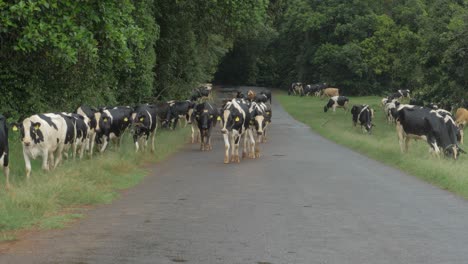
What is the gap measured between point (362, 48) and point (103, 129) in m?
52.0

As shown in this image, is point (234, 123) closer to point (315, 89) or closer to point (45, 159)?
point (45, 159)

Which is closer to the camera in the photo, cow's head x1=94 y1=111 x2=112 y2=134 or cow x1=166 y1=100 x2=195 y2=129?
cow's head x1=94 y1=111 x2=112 y2=134

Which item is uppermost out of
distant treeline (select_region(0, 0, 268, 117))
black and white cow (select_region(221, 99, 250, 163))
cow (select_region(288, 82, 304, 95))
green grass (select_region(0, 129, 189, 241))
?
distant treeline (select_region(0, 0, 268, 117))

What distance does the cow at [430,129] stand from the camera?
20.3m

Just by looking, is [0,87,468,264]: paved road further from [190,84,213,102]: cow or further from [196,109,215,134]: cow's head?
[190,84,213,102]: cow

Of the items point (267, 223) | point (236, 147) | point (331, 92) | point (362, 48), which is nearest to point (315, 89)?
point (331, 92)

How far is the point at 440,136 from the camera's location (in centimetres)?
2042

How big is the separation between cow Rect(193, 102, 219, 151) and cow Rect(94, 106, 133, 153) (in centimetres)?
276

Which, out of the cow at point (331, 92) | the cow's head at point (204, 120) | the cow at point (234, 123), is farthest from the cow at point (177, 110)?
the cow at point (331, 92)

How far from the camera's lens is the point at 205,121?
22.7 metres

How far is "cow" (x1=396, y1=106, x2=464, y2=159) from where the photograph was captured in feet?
66.7

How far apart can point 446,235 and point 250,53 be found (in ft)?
287

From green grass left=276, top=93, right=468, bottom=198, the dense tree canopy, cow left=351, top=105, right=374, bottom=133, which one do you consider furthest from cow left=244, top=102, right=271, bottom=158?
cow left=351, top=105, right=374, bottom=133

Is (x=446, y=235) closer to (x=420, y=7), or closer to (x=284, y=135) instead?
(x=284, y=135)
